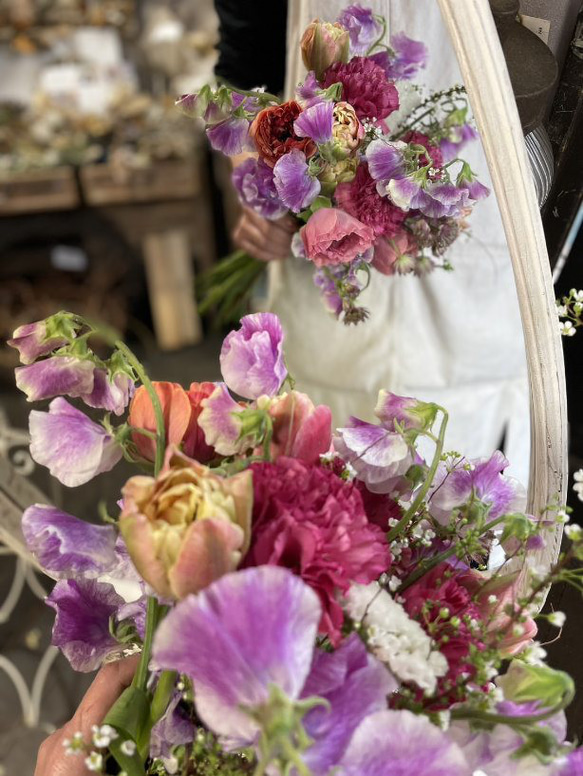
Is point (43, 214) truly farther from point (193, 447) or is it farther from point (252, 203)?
point (193, 447)

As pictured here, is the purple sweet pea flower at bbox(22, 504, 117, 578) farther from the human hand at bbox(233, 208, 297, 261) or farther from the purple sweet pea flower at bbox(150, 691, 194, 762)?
the human hand at bbox(233, 208, 297, 261)

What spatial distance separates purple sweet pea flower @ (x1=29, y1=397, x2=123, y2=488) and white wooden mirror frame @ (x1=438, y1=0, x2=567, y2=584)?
0.23 metres

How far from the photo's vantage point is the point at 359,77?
51 cm

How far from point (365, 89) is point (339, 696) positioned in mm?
403

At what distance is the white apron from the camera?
793 millimetres

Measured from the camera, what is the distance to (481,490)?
378mm

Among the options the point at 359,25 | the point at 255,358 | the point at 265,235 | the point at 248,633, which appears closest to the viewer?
the point at 248,633

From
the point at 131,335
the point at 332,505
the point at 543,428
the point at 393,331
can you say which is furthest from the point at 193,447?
the point at 131,335

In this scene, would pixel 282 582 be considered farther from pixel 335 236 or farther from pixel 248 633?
pixel 335 236

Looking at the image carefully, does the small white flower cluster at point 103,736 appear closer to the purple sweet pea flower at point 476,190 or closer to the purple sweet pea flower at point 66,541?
the purple sweet pea flower at point 66,541

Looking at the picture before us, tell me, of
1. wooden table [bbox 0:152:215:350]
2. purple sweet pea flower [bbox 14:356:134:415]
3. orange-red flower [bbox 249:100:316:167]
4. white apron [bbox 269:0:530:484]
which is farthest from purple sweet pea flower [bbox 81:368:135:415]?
wooden table [bbox 0:152:215:350]

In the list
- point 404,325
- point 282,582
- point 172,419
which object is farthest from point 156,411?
point 404,325

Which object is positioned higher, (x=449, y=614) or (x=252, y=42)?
(x=252, y=42)

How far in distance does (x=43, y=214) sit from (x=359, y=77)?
2.01 m
